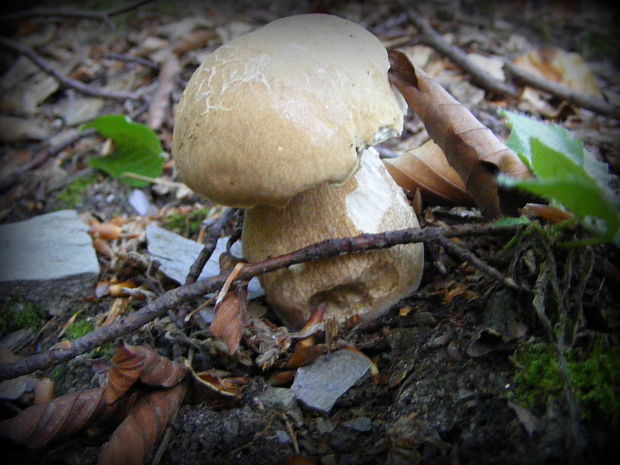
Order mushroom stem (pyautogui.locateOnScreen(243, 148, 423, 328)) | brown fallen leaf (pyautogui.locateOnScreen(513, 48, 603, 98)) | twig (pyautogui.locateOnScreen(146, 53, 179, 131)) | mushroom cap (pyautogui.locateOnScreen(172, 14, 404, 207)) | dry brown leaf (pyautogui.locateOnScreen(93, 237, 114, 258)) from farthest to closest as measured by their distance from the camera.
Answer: twig (pyautogui.locateOnScreen(146, 53, 179, 131)), brown fallen leaf (pyautogui.locateOnScreen(513, 48, 603, 98)), dry brown leaf (pyautogui.locateOnScreen(93, 237, 114, 258)), mushroom stem (pyautogui.locateOnScreen(243, 148, 423, 328)), mushroom cap (pyautogui.locateOnScreen(172, 14, 404, 207))

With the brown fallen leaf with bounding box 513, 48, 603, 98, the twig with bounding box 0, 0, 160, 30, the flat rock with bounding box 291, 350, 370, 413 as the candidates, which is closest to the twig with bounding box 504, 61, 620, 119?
the brown fallen leaf with bounding box 513, 48, 603, 98

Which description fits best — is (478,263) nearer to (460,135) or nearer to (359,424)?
(460,135)

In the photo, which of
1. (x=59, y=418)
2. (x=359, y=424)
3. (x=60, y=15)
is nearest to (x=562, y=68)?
(x=359, y=424)

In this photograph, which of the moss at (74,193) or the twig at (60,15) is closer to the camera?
the moss at (74,193)

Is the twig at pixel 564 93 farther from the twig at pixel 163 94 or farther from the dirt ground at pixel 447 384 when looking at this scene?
the twig at pixel 163 94

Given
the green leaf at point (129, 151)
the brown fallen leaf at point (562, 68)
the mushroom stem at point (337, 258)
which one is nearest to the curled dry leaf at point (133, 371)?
the mushroom stem at point (337, 258)

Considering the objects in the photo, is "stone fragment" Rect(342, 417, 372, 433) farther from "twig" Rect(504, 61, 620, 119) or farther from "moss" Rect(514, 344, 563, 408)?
"twig" Rect(504, 61, 620, 119)

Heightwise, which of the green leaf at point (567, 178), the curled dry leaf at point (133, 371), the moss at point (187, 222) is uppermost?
the green leaf at point (567, 178)
